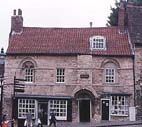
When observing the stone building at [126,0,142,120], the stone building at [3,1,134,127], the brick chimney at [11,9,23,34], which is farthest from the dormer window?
the brick chimney at [11,9,23,34]

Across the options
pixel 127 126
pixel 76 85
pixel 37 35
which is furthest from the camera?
pixel 37 35

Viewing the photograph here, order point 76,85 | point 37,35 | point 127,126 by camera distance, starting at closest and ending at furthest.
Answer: point 127,126
point 76,85
point 37,35

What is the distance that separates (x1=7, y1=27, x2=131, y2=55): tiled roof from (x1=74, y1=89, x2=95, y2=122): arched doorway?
4.22m

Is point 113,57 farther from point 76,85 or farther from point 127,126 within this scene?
point 127,126

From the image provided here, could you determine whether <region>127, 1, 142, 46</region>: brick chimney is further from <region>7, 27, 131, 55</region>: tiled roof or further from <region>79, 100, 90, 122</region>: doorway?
<region>79, 100, 90, 122</region>: doorway

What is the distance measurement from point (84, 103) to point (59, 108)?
2.61 meters

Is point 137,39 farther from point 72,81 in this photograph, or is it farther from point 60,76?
point 60,76

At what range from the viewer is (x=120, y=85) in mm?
46250

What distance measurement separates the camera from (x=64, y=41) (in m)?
48.6

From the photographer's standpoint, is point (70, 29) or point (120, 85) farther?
point (70, 29)

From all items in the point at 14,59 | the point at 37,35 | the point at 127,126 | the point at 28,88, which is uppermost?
the point at 37,35

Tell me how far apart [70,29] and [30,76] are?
7.78 meters

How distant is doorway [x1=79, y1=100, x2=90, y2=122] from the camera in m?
45.9

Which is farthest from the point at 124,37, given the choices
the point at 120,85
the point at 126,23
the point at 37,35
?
the point at 37,35
